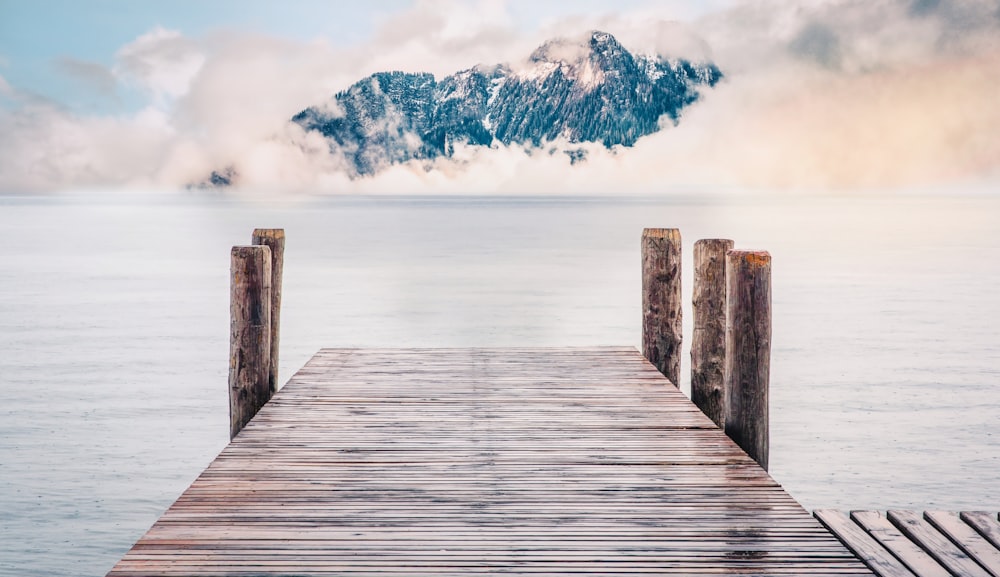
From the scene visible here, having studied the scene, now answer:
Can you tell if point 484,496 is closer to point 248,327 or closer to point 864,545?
point 864,545

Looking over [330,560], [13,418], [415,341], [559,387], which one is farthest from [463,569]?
[415,341]

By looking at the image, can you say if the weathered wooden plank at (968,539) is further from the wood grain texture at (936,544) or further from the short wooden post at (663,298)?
the short wooden post at (663,298)

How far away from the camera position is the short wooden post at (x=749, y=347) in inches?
255

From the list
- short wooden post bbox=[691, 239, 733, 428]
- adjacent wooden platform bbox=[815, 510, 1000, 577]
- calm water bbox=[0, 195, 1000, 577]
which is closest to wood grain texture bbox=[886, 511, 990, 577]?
adjacent wooden platform bbox=[815, 510, 1000, 577]

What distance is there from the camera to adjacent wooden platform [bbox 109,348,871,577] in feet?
14.0

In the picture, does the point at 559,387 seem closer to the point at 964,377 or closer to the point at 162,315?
the point at 964,377

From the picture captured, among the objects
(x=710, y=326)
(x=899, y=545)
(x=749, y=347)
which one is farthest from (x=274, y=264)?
(x=899, y=545)

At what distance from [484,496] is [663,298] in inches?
Result: 181

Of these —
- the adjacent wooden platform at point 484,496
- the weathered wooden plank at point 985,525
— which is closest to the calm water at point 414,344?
the adjacent wooden platform at point 484,496

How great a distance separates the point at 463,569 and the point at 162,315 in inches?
887

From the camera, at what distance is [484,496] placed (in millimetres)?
5211

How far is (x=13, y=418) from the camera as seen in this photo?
13305 mm

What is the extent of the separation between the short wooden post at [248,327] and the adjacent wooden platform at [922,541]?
14.4 ft

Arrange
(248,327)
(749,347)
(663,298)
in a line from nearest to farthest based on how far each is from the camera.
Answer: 1. (749,347)
2. (248,327)
3. (663,298)
